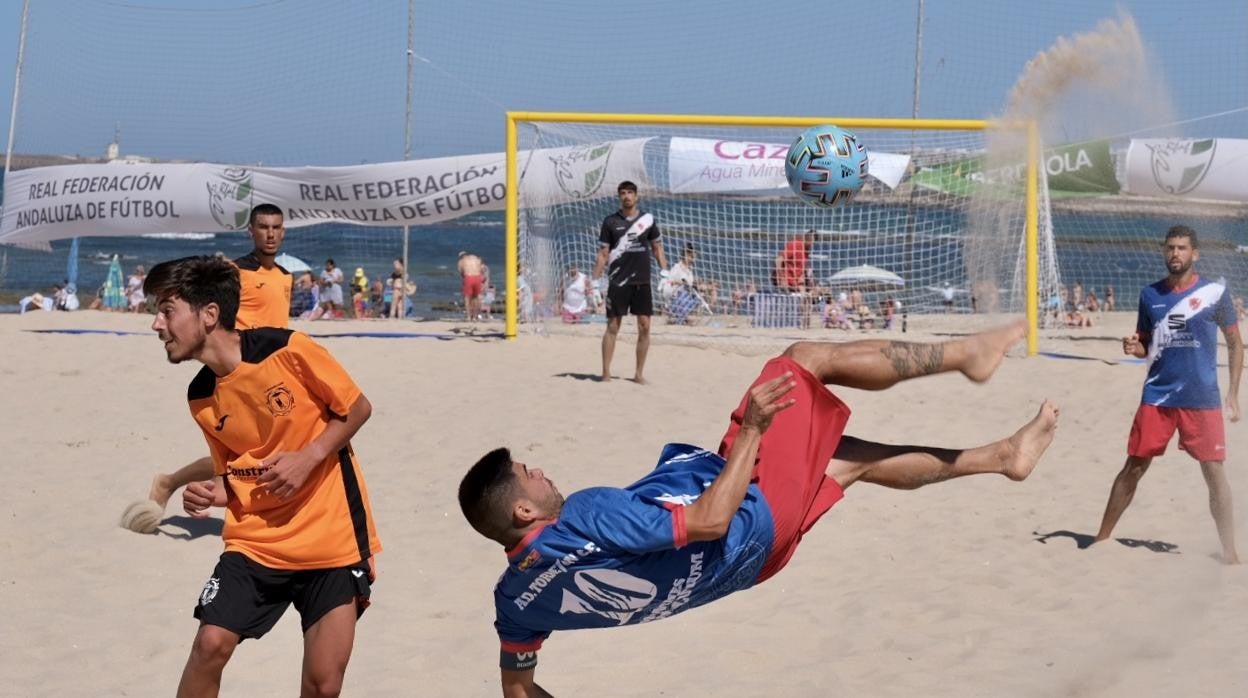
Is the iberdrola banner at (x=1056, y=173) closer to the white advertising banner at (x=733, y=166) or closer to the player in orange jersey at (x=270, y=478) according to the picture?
the white advertising banner at (x=733, y=166)

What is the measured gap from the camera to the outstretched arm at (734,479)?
10.9 ft

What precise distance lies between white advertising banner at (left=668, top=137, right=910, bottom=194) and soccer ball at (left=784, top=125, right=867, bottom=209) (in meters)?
6.69

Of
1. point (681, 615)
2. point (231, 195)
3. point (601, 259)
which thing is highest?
point (231, 195)

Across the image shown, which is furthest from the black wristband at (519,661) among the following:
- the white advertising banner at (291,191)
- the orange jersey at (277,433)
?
the white advertising banner at (291,191)

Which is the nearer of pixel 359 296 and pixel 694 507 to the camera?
pixel 694 507

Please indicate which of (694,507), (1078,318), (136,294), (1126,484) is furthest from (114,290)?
(694,507)

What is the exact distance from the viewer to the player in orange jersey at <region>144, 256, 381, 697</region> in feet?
12.0

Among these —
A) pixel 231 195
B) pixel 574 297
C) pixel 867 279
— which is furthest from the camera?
pixel 231 195

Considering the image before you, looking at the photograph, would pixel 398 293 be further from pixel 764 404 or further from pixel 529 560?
pixel 764 404

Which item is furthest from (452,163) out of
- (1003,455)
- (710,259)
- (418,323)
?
(1003,455)

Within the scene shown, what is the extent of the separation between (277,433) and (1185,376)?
5.05 metres

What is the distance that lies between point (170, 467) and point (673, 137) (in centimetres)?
704

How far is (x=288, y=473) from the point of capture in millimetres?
3650

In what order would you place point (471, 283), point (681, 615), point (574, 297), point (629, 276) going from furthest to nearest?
point (471, 283), point (574, 297), point (629, 276), point (681, 615)
